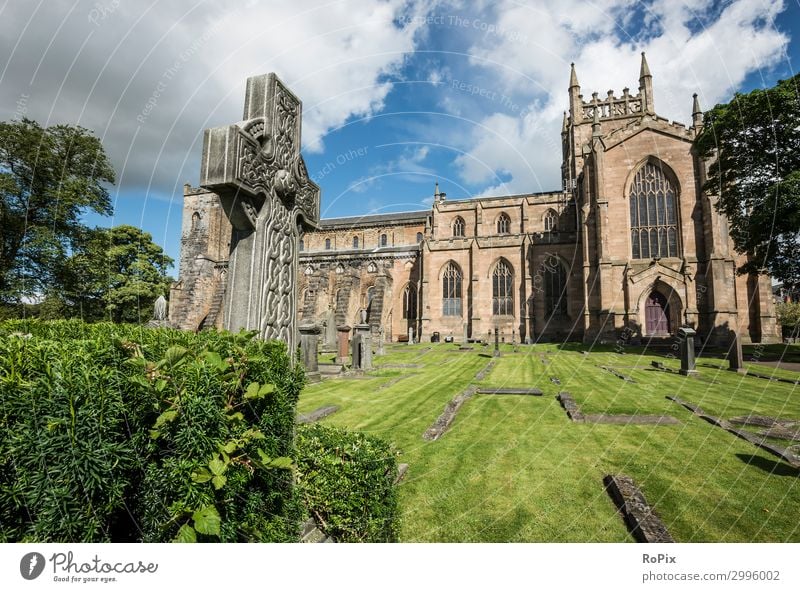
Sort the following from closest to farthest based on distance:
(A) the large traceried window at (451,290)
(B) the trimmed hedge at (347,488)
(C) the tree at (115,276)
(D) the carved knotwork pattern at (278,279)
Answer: (B) the trimmed hedge at (347,488)
(D) the carved knotwork pattern at (278,279)
(C) the tree at (115,276)
(A) the large traceried window at (451,290)

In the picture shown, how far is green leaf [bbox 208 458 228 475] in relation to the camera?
2.04 metres

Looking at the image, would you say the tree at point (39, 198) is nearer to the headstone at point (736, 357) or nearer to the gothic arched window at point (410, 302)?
the gothic arched window at point (410, 302)

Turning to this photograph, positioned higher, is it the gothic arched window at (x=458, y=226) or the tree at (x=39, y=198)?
the gothic arched window at (x=458, y=226)

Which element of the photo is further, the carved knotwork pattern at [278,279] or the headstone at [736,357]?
the headstone at [736,357]

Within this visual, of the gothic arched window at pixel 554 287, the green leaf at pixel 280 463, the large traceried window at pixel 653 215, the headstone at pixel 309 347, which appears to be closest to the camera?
the green leaf at pixel 280 463

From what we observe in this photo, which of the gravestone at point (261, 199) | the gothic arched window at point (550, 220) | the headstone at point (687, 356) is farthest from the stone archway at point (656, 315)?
the gravestone at point (261, 199)

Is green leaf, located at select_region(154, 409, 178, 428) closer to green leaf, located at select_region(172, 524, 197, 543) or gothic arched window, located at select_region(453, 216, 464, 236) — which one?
green leaf, located at select_region(172, 524, 197, 543)

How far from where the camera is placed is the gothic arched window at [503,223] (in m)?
40.7

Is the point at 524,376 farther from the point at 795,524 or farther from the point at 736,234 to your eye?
the point at 736,234

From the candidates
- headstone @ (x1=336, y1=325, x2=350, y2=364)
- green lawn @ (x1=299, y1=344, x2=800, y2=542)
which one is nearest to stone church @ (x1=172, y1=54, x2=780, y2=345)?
headstone @ (x1=336, y1=325, x2=350, y2=364)

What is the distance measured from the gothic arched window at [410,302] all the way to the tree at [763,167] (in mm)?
24200

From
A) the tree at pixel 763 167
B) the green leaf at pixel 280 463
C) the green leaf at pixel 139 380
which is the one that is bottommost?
the green leaf at pixel 280 463

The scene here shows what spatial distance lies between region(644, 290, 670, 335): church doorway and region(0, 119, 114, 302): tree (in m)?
36.5
